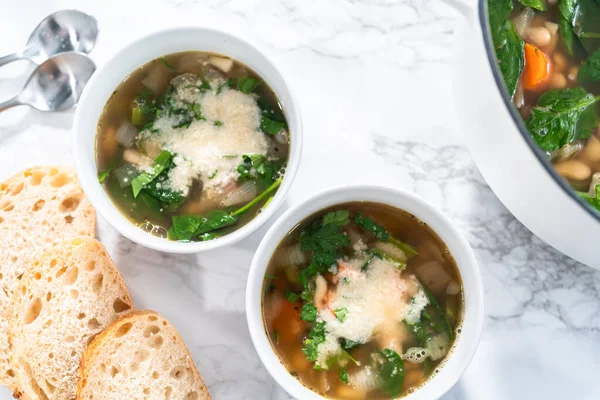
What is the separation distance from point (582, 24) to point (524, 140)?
22.8 inches

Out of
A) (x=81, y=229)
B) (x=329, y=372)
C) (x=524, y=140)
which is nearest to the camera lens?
(x=524, y=140)

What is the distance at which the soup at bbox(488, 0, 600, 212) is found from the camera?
82.3 inches

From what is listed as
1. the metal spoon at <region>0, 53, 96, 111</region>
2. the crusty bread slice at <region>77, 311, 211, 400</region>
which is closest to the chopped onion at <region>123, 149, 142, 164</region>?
the metal spoon at <region>0, 53, 96, 111</region>

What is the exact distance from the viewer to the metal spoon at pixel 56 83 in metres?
2.44

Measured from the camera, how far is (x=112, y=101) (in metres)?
2.27

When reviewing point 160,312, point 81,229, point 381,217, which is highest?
point 381,217

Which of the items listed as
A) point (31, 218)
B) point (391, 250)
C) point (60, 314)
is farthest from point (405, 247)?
point (31, 218)

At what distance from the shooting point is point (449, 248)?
2.14 meters

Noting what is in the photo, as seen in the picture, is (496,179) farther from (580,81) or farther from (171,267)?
(171,267)

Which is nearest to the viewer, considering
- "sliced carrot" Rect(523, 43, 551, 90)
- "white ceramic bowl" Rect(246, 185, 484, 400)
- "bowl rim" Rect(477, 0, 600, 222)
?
"bowl rim" Rect(477, 0, 600, 222)

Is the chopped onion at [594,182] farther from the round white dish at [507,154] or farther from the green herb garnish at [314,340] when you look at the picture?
the green herb garnish at [314,340]

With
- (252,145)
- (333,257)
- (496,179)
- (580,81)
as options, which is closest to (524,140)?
(496,179)

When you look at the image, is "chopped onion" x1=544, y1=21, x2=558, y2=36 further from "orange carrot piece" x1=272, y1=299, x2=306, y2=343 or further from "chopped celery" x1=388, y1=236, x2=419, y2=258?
"orange carrot piece" x1=272, y1=299, x2=306, y2=343

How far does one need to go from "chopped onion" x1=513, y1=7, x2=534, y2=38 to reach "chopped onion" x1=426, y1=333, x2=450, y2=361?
0.88 m
